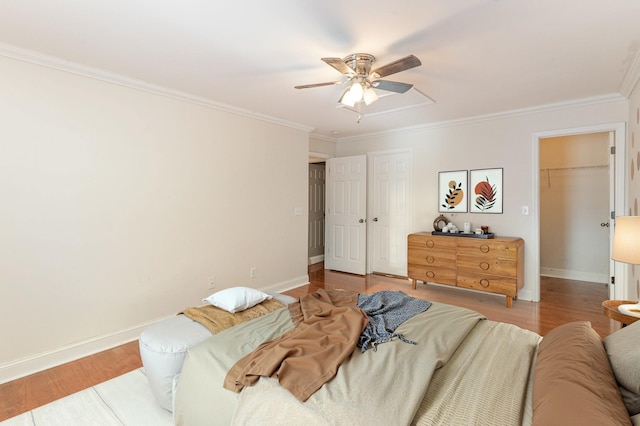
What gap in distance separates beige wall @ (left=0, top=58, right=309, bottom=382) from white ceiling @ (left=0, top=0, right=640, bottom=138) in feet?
1.15

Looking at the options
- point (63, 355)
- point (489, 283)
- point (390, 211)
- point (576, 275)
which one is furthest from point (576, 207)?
point (63, 355)

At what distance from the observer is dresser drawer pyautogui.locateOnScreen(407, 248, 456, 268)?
4238 millimetres

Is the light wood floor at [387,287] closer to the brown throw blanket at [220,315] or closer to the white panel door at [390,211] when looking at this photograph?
the white panel door at [390,211]

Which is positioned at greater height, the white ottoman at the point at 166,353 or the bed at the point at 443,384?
the bed at the point at 443,384

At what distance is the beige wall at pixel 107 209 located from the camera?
2441 millimetres

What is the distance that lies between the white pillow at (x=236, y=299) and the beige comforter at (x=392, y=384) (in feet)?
1.26

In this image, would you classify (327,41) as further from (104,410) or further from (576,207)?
(576,207)

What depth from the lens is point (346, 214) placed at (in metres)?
5.68

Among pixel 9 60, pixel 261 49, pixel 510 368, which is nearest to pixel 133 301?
pixel 9 60

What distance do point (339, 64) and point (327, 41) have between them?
0.20 metres

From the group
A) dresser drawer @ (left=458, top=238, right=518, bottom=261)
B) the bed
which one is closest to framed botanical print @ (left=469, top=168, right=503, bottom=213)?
dresser drawer @ (left=458, top=238, right=518, bottom=261)

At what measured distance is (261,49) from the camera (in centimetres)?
A: 241

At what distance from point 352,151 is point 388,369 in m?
4.75

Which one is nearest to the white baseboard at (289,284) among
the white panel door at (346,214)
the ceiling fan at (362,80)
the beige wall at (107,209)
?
the beige wall at (107,209)
